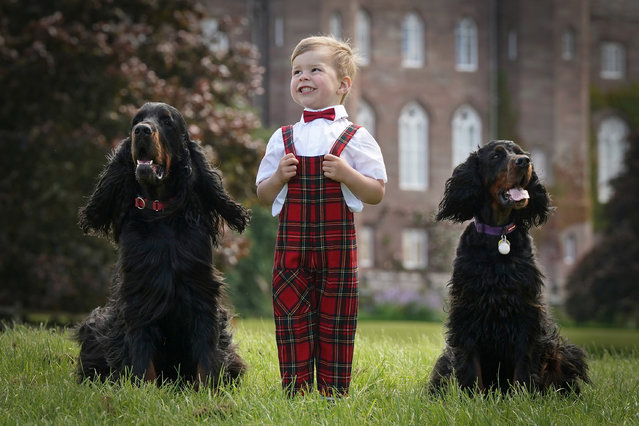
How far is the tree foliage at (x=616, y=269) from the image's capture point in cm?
2256

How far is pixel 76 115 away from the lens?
13469 millimetres

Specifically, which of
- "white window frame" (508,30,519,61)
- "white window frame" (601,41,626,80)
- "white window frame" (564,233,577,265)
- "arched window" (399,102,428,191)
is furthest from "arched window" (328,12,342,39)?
"white window frame" (601,41,626,80)

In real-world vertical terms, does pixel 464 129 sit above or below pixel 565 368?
above

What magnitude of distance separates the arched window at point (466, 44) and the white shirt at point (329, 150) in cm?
2999

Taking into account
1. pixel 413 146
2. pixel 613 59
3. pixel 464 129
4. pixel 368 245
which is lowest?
pixel 368 245

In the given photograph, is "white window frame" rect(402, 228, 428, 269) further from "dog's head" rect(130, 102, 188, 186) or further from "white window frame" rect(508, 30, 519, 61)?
"dog's head" rect(130, 102, 188, 186)

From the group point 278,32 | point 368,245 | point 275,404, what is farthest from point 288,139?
point 368,245

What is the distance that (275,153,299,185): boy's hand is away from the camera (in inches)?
193

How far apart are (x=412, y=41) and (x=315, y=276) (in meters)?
29.9

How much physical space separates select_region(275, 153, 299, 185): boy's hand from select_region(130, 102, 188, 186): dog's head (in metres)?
0.58

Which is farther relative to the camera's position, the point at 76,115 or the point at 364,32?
the point at 364,32

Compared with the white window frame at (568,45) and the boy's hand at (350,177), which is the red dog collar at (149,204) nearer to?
the boy's hand at (350,177)

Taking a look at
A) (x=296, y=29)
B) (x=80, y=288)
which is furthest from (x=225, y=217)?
(x=296, y=29)

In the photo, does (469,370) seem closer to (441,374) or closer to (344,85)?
(441,374)
